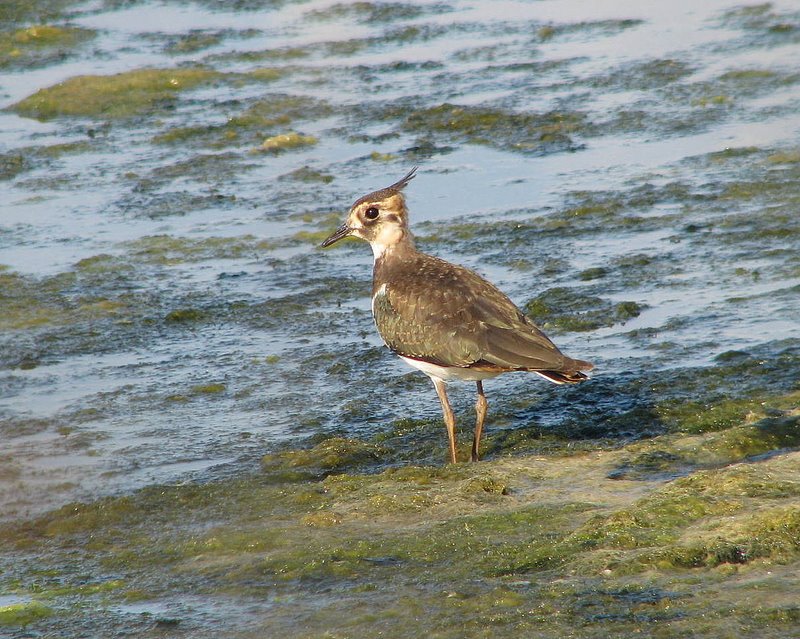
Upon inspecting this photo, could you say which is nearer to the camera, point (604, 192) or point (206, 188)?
point (604, 192)

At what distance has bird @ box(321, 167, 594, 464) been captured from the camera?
6.57 metres

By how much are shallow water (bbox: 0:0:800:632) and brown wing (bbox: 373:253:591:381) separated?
59 cm

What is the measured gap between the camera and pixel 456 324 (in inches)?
270

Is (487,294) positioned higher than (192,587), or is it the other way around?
(487,294)

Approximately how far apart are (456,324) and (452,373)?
271 millimetres

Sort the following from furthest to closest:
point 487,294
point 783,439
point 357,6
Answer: point 357,6
point 487,294
point 783,439

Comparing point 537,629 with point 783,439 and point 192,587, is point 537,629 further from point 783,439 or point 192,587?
point 783,439

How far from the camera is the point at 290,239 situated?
420 inches

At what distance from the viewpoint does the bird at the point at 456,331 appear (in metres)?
6.57

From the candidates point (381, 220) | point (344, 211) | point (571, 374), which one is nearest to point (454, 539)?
point (571, 374)

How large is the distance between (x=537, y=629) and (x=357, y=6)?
48.6 ft

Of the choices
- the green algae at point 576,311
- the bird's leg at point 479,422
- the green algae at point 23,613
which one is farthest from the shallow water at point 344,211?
the green algae at point 23,613

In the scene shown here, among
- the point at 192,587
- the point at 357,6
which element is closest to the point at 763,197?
the point at 192,587

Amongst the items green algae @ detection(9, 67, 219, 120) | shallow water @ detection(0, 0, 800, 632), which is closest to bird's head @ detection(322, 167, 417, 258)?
shallow water @ detection(0, 0, 800, 632)
